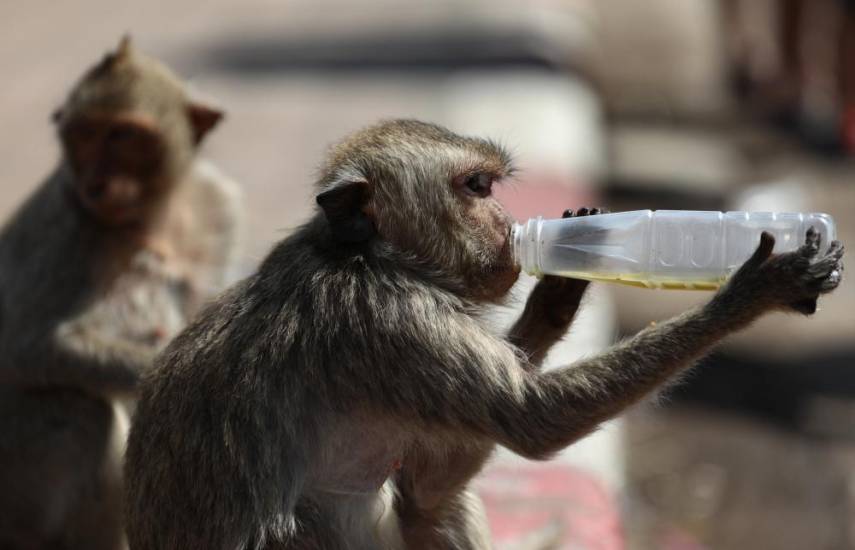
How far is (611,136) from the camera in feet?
43.5

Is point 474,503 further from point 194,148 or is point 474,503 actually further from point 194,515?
point 194,148

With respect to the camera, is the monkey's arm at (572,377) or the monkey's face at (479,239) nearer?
the monkey's arm at (572,377)

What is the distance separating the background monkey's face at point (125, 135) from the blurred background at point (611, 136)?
498mm

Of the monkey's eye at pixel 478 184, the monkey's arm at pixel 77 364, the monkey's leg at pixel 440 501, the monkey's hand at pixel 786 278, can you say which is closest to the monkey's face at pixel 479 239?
the monkey's eye at pixel 478 184

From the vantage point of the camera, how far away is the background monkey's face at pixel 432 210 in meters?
3.68

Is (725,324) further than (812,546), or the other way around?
(812,546)

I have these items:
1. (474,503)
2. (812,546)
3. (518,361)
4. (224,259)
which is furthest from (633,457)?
(518,361)

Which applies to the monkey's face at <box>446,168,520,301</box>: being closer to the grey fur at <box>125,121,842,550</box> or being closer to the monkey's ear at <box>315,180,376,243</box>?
the grey fur at <box>125,121,842,550</box>

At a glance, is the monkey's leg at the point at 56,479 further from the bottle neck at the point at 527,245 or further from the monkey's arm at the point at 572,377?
the bottle neck at the point at 527,245

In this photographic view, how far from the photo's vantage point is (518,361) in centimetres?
356

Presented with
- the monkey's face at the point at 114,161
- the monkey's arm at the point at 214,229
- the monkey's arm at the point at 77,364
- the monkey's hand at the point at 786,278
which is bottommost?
the monkey's arm at the point at 77,364

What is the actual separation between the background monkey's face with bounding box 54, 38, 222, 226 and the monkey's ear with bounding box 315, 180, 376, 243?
1.48 meters

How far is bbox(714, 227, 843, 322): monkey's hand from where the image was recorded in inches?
133

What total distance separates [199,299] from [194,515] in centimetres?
181
